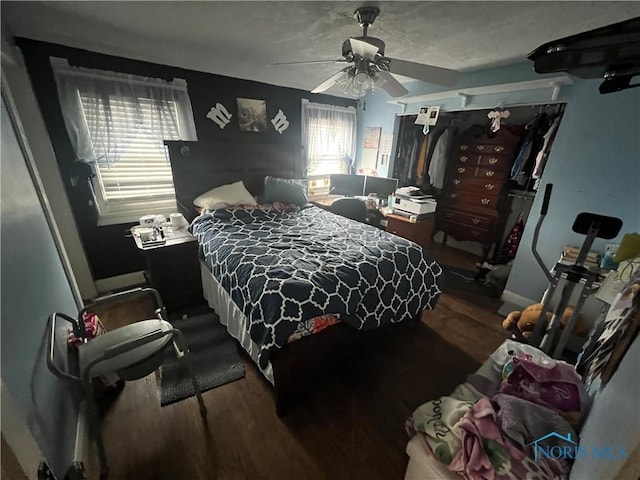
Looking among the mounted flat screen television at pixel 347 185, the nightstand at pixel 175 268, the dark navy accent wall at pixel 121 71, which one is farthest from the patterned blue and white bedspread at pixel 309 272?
the mounted flat screen television at pixel 347 185

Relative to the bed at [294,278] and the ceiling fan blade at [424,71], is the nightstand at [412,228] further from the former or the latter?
the ceiling fan blade at [424,71]

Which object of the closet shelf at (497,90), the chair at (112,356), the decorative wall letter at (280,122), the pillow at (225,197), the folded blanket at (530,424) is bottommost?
the chair at (112,356)

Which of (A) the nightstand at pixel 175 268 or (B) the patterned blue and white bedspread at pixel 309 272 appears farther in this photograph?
(A) the nightstand at pixel 175 268

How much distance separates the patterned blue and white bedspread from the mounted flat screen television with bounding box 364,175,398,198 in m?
1.33

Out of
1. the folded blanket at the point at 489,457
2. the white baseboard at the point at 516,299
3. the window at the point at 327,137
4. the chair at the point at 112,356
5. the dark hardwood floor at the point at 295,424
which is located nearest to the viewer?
the folded blanket at the point at 489,457

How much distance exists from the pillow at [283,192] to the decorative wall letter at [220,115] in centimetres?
81

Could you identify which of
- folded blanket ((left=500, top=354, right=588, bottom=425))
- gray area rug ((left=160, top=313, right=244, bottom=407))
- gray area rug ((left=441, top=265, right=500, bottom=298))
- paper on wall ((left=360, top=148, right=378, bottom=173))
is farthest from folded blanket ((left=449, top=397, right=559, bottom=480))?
paper on wall ((left=360, top=148, right=378, bottom=173))

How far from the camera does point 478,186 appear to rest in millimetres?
3541

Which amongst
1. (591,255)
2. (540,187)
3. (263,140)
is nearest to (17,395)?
(263,140)

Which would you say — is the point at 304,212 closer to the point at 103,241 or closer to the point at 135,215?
the point at 135,215

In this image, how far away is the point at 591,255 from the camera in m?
2.06

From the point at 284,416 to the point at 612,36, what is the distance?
2209mm

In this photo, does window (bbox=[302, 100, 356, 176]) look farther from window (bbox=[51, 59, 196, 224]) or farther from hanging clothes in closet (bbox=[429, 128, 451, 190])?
window (bbox=[51, 59, 196, 224])

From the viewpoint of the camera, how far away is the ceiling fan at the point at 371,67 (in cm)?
145
